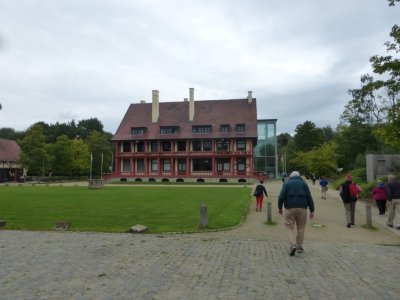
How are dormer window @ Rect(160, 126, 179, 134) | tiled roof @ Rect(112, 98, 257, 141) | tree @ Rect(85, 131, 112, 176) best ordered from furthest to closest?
tree @ Rect(85, 131, 112, 176) → dormer window @ Rect(160, 126, 179, 134) → tiled roof @ Rect(112, 98, 257, 141)

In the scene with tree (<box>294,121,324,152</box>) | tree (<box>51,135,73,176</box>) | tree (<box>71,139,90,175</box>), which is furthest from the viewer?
tree (<box>294,121,324,152</box>)

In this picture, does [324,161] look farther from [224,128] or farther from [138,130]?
[138,130]

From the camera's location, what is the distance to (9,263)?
25.8 feet

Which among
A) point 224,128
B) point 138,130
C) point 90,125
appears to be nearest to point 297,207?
point 224,128

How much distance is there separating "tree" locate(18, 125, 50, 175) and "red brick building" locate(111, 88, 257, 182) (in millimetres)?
11246

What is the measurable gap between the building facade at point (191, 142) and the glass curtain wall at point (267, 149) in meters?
7.48

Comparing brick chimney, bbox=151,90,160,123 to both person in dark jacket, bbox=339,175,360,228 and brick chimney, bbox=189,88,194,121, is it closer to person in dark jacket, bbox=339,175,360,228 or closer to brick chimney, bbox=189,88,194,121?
brick chimney, bbox=189,88,194,121

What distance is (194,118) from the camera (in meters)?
62.8

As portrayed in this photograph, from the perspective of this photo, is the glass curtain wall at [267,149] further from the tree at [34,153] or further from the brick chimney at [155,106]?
the tree at [34,153]

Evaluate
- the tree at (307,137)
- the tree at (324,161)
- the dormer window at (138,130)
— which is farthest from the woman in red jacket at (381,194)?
the tree at (307,137)

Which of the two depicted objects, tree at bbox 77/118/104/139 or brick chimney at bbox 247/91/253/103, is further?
tree at bbox 77/118/104/139

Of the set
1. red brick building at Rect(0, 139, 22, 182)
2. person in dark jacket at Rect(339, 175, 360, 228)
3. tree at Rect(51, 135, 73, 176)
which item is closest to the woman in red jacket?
person in dark jacket at Rect(339, 175, 360, 228)

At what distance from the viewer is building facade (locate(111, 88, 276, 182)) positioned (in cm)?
5856

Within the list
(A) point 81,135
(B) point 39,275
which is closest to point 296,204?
(B) point 39,275
